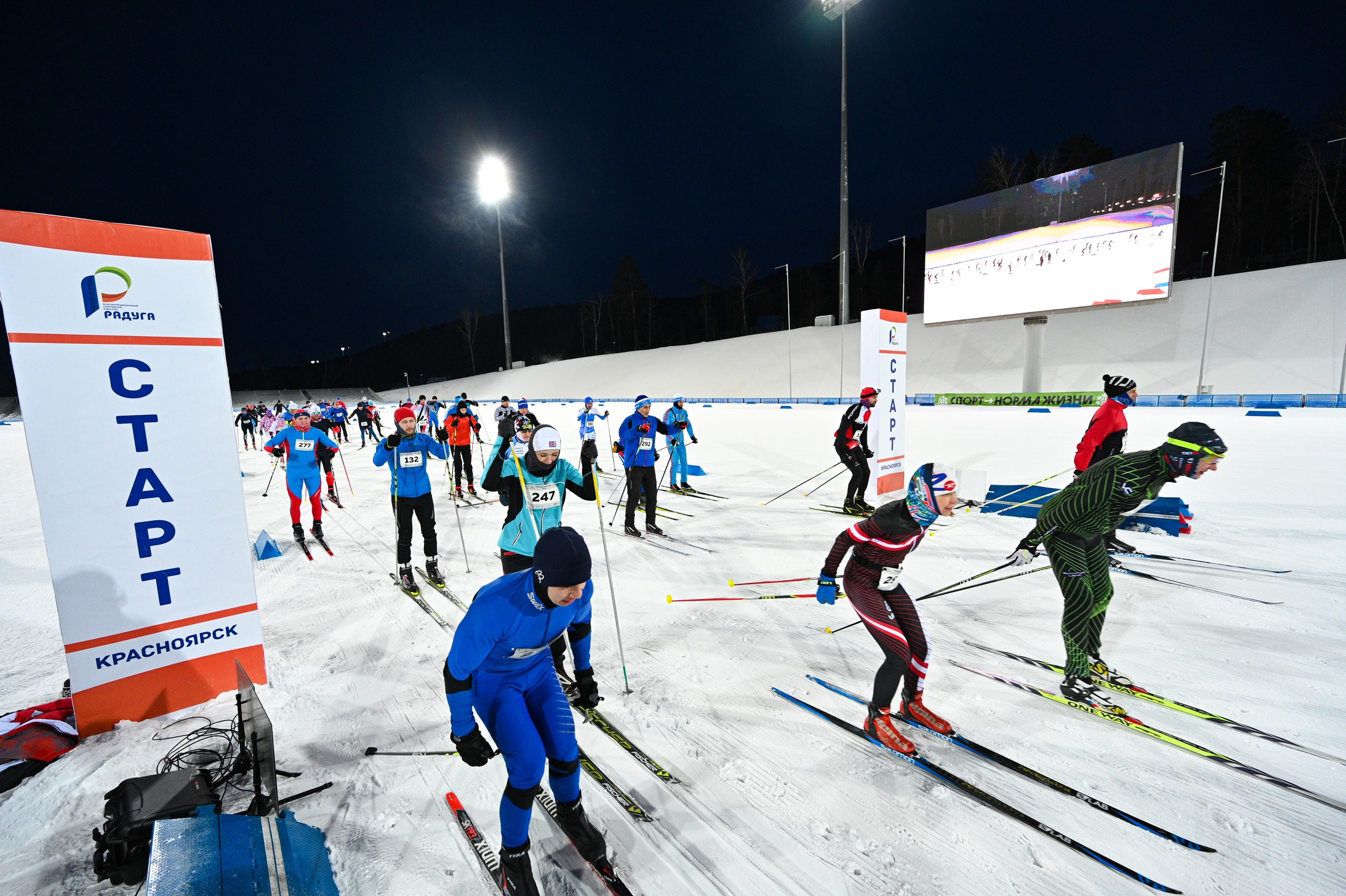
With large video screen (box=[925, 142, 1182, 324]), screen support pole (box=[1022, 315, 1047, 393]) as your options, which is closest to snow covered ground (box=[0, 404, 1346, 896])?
large video screen (box=[925, 142, 1182, 324])

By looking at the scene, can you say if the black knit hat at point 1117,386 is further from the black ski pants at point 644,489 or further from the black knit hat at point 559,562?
the black knit hat at point 559,562

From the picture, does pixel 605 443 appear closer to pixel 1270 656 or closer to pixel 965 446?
pixel 965 446

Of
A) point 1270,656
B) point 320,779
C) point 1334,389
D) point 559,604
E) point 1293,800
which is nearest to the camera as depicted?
point 559,604

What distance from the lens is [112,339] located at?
348cm

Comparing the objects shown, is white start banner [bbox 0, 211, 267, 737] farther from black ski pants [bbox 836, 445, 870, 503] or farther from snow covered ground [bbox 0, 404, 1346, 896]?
black ski pants [bbox 836, 445, 870, 503]

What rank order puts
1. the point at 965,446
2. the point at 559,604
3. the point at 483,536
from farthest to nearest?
the point at 965,446 < the point at 483,536 < the point at 559,604

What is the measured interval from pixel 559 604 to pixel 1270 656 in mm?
5535

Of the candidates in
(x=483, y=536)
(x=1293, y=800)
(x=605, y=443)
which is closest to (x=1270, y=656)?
(x=1293, y=800)

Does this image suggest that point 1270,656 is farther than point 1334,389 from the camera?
No

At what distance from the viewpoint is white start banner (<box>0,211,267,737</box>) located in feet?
10.8

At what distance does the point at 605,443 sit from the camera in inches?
733

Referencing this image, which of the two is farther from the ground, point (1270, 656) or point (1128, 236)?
point (1128, 236)

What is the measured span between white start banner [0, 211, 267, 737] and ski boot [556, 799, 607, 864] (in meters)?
3.02

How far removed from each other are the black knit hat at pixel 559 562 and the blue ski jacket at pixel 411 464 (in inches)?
166
